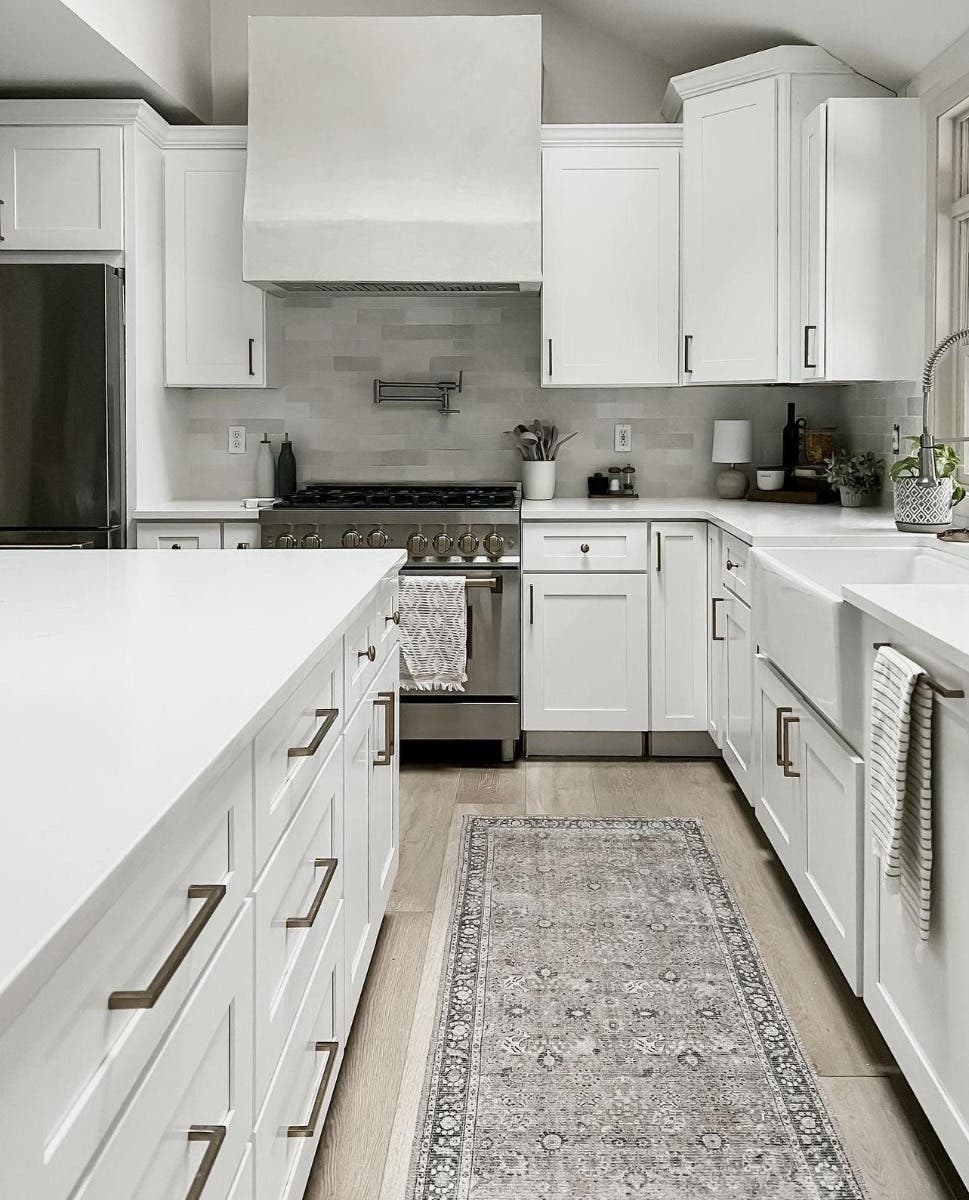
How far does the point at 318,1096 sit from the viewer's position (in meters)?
1.76

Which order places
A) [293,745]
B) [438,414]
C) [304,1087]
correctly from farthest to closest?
[438,414], [304,1087], [293,745]

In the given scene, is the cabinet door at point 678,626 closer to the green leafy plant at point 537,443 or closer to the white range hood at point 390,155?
the green leafy plant at point 537,443

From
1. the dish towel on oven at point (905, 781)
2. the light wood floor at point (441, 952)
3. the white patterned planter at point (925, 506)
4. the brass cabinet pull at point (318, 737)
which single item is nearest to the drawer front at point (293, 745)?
the brass cabinet pull at point (318, 737)

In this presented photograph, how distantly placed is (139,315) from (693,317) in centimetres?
197

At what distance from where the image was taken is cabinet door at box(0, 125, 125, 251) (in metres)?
4.01

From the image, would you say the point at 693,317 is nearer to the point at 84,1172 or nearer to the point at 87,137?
the point at 87,137

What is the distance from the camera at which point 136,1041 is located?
877 mm

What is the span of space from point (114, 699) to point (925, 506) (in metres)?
2.63

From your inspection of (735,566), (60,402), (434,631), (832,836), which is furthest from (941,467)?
(60,402)

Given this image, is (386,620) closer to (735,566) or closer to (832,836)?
(832,836)

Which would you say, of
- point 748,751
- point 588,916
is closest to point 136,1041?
point 588,916

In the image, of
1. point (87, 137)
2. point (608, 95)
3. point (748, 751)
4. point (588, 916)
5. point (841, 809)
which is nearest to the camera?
point (841, 809)

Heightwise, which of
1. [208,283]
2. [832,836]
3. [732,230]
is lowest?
[832,836]

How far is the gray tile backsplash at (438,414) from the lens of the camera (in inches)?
185
